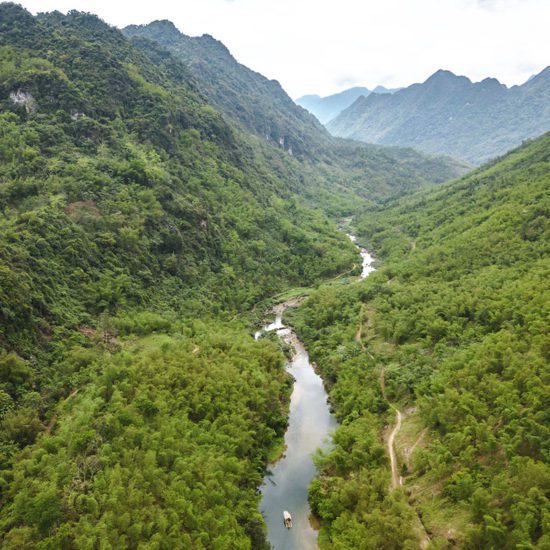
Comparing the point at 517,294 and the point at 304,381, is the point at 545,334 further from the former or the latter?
the point at 304,381

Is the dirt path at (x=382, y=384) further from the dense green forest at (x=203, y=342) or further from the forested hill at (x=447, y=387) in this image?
the dense green forest at (x=203, y=342)

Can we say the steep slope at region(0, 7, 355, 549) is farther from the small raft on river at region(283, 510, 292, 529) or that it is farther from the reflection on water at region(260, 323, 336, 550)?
the small raft on river at region(283, 510, 292, 529)

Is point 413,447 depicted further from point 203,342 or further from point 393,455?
point 203,342

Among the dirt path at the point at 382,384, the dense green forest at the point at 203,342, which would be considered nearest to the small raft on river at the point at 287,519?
the dense green forest at the point at 203,342

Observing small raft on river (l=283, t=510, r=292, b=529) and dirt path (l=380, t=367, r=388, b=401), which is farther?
dirt path (l=380, t=367, r=388, b=401)

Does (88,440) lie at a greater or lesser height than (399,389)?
greater

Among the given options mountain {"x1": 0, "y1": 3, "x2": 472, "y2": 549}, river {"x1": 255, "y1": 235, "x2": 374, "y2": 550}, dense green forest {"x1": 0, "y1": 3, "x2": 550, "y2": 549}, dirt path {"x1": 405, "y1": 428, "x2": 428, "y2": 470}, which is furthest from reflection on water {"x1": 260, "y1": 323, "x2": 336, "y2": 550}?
dirt path {"x1": 405, "y1": 428, "x2": 428, "y2": 470}

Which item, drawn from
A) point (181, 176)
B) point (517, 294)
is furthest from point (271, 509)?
point (181, 176)
